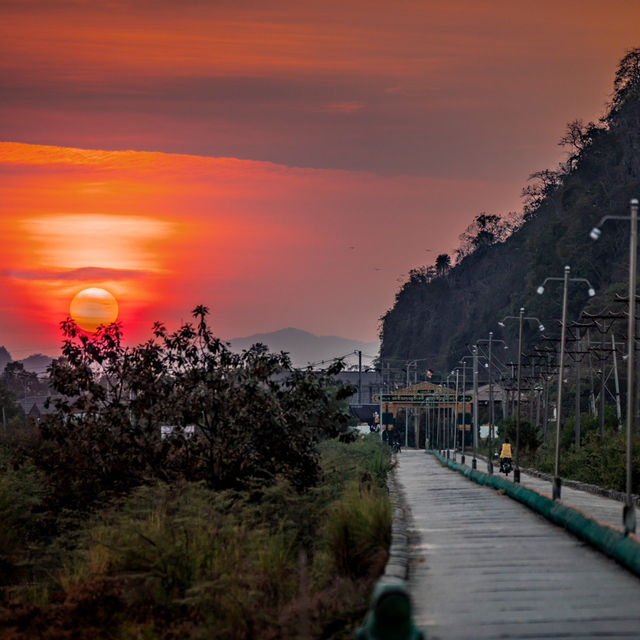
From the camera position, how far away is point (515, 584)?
16922 mm

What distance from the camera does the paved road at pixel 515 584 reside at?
1383cm

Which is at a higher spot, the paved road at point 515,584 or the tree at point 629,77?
the tree at point 629,77

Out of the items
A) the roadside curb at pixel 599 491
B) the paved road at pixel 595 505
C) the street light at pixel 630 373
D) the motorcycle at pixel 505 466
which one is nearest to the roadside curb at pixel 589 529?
the street light at pixel 630 373

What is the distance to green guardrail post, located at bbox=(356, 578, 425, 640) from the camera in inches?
402

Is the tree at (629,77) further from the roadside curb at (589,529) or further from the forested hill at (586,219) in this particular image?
the roadside curb at (589,529)

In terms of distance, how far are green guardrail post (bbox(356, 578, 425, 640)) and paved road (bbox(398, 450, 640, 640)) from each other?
3237 millimetres

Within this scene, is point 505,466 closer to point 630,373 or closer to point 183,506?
point 630,373

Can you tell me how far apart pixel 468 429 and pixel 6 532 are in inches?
5936

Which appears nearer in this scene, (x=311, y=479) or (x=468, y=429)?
(x=311, y=479)

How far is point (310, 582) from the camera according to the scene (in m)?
19.2

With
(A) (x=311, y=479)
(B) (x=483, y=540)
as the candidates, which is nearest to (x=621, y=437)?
(A) (x=311, y=479)

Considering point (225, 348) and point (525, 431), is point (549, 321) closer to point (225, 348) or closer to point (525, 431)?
point (525, 431)

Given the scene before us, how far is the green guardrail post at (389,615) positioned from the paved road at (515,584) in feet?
10.6

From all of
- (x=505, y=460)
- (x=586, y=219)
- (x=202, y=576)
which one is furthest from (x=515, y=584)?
(x=586, y=219)
